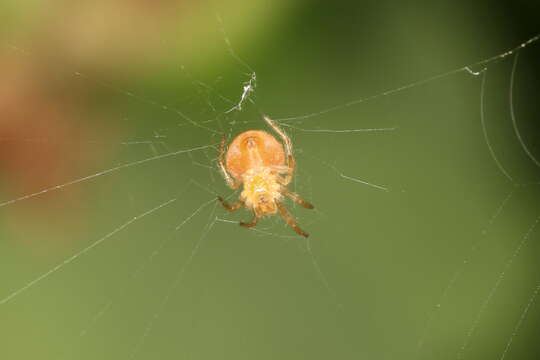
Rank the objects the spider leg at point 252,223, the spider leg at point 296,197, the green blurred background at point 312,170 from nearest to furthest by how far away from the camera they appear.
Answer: the green blurred background at point 312,170, the spider leg at point 252,223, the spider leg at point 296,197

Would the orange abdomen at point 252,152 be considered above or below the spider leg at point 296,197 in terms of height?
above

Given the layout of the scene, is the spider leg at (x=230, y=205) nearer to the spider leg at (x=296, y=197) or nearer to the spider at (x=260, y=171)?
the spider at (x=260, y=171)

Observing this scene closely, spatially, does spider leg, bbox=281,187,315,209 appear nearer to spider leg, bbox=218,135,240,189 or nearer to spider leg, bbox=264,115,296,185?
spider leg, bbox=264,115,296,185

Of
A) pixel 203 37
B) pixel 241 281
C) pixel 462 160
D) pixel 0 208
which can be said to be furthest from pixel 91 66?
pixel 462 160

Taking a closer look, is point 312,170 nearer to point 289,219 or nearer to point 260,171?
point 260,171

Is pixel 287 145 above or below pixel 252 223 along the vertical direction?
above

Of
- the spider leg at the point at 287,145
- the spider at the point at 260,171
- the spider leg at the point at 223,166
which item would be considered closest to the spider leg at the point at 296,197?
the spider at the point at 260,171

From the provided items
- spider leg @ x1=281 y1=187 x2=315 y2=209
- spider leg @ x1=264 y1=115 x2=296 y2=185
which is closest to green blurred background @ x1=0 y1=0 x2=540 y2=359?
spider leg @ x1=264 y1=115 x2=296 y2=185

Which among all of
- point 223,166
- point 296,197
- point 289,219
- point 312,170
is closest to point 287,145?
point 312,170
